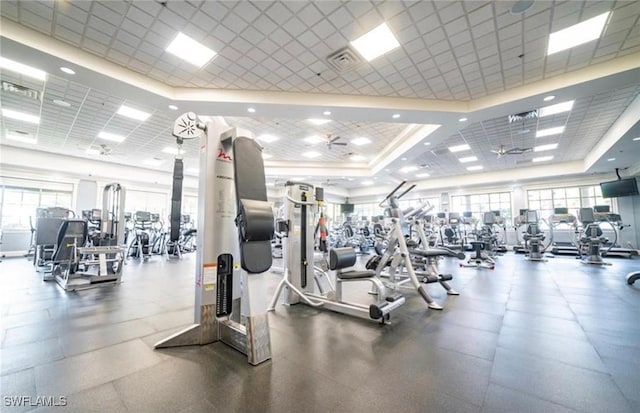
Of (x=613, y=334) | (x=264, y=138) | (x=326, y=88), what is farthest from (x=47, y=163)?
(x=613, y=334)

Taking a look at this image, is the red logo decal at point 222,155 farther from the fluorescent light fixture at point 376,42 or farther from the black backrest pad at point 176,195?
the fluorescent light fixture at point 376,42

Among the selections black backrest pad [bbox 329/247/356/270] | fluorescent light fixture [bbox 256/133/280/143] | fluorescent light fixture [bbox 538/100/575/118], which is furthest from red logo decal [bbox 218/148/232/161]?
fluorescent light fixture [bbox 538/100/575/118]

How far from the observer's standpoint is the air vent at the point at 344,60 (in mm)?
4200

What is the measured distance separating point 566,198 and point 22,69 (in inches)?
748

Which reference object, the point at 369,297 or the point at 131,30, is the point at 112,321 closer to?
the point at 369,297

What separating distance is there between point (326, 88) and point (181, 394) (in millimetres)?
5267

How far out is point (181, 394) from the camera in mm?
1669

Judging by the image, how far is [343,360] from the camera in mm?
2113

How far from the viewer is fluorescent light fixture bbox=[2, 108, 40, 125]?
654cm

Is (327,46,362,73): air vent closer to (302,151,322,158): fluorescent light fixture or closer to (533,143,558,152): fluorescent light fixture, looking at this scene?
(302,151,322,158): fluorescent light fixture

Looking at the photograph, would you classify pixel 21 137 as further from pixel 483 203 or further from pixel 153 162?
pixel 483 203

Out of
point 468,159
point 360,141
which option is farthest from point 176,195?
point 468,159

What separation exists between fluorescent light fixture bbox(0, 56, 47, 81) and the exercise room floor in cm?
433

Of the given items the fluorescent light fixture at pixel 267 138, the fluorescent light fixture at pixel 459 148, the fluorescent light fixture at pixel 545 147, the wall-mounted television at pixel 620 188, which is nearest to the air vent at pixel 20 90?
the fluorescent light fixture at pixel 267 138
